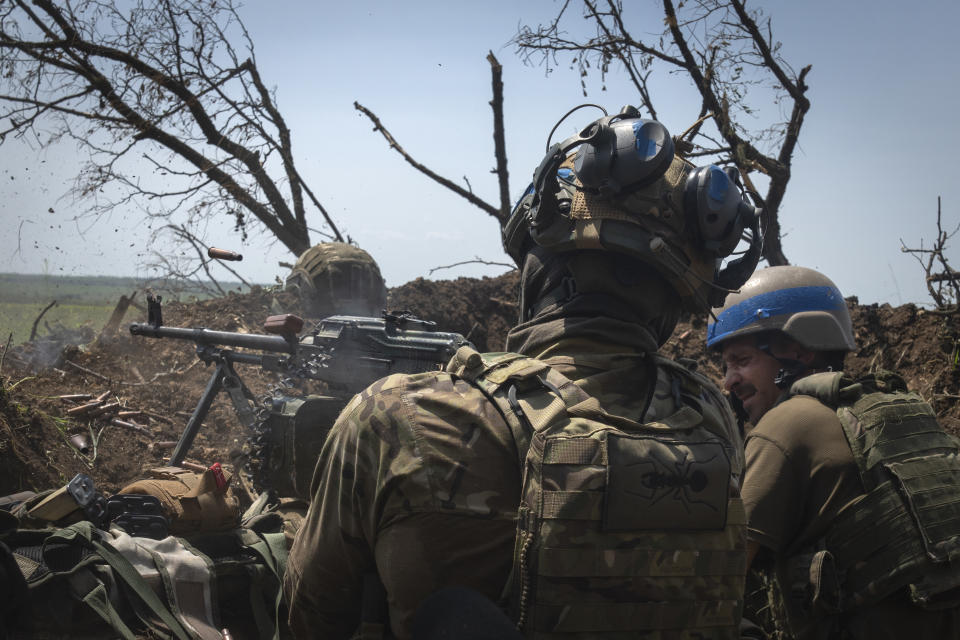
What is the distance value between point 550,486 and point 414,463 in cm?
32

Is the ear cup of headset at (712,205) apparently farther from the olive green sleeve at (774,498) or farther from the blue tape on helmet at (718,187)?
the olive green sleeve at (774,498)

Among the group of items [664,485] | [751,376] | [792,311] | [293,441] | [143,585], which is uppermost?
[792,311]

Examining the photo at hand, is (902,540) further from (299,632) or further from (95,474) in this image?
(95,474)

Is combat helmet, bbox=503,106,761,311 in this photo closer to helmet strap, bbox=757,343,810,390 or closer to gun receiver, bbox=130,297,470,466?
helmet strap, bbox=757,343,810,390

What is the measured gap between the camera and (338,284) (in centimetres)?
646

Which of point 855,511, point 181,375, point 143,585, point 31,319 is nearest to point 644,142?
point 855,511

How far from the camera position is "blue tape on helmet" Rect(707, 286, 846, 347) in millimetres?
3428

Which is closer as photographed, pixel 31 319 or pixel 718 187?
pixel 718 187

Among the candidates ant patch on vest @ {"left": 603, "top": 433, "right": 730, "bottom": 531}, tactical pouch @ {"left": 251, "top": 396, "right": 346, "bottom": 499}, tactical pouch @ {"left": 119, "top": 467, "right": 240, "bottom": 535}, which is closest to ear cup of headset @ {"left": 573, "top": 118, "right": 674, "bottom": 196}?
ant patch on vest @ {"left": 603, "top": 433, "right": 730, "bottom": 531}

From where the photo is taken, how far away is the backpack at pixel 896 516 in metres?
2.32

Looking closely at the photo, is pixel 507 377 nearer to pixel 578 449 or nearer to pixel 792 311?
pixel 578 449

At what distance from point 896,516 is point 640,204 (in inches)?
57.7

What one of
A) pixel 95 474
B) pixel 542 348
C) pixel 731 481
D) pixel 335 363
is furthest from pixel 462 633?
pixel 95 474

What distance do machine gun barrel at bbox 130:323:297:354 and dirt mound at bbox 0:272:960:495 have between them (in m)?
0.87
